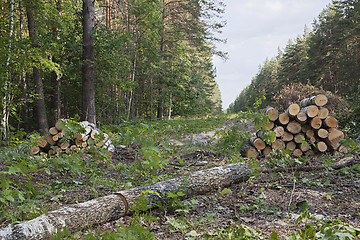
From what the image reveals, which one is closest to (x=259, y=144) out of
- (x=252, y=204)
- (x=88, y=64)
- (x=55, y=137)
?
(x=252, y=204)

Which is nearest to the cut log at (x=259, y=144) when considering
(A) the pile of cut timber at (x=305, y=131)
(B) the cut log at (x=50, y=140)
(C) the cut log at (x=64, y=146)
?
(A) the pile of cut timber at (x=305, y=131)

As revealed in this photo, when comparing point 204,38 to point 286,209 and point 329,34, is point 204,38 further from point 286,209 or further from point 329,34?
point 286,209

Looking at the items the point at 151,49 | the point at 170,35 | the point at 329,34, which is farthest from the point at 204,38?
the point at 329,34

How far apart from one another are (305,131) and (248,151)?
5.69 ft

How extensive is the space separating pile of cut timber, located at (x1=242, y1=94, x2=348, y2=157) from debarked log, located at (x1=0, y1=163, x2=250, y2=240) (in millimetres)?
2797

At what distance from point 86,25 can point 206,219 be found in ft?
31.8

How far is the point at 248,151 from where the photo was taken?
745 cm

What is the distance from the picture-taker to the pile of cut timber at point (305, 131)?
22.9ft

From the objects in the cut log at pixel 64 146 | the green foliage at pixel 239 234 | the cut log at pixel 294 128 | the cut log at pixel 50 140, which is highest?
the cut log at pixel 294 128

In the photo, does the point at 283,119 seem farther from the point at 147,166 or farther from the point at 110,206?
the point at 110,206

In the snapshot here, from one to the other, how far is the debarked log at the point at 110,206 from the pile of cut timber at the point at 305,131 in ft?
9.18

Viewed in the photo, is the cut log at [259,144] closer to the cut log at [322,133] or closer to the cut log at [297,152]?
the cut log at [297,152]

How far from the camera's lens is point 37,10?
1034 cm

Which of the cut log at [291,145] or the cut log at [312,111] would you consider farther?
the cut log at [291,145]
